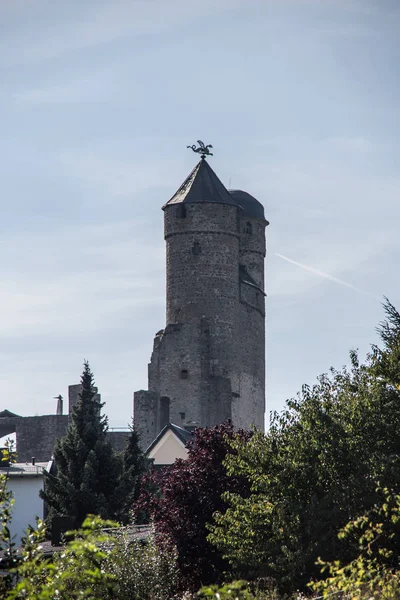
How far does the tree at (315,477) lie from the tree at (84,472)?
16549 millimetres

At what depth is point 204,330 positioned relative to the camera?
210 ft

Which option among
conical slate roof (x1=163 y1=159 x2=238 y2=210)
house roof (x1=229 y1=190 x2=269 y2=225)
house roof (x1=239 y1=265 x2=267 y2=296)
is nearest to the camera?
conical slate roof (x1=163 y1=159 x2=238 y2=210)

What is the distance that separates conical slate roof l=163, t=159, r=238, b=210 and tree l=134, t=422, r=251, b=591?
134 feet

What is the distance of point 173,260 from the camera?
6544cm

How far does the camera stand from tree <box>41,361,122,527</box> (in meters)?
38.6

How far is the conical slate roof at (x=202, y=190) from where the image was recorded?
66.6 meters

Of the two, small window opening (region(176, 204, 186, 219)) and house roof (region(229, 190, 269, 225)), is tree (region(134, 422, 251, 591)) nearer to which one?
small window opening (region(176, 204, 186, 219))

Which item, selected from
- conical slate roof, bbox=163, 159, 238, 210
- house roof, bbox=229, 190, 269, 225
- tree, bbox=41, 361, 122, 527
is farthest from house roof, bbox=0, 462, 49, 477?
house roof, bbox=229, 190, 269, 225

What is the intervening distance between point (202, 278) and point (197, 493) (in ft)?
132

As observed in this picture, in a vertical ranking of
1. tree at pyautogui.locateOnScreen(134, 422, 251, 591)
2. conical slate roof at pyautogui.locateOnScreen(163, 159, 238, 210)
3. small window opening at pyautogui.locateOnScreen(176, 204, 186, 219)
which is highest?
conical slate roof at pyautogui.locateOnScreen(163, 159, 238, 210)

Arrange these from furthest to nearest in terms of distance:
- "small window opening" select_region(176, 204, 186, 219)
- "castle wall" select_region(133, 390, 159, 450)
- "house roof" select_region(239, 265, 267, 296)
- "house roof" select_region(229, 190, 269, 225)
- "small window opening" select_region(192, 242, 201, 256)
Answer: "house roof" select_region(229, 190, 269, 225) < "house roof" select_region(239, 265, 267, 296) < "small window opening" select_region(176, 204, 186, 219) < "small window opening" select_region(192, 242, 201, 256) < "castle wall" select_region(133, 390, 159, 450)

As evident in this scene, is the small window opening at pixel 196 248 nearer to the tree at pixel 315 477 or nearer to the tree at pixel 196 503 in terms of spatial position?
the tree at pixel 196 503

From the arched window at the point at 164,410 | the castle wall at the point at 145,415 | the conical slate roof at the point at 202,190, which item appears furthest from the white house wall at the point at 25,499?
the conical slate roof at the point at 202,190

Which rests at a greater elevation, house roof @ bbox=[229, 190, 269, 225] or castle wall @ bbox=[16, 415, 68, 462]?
house roof @ bbox=[229, 190, 269, 225]
